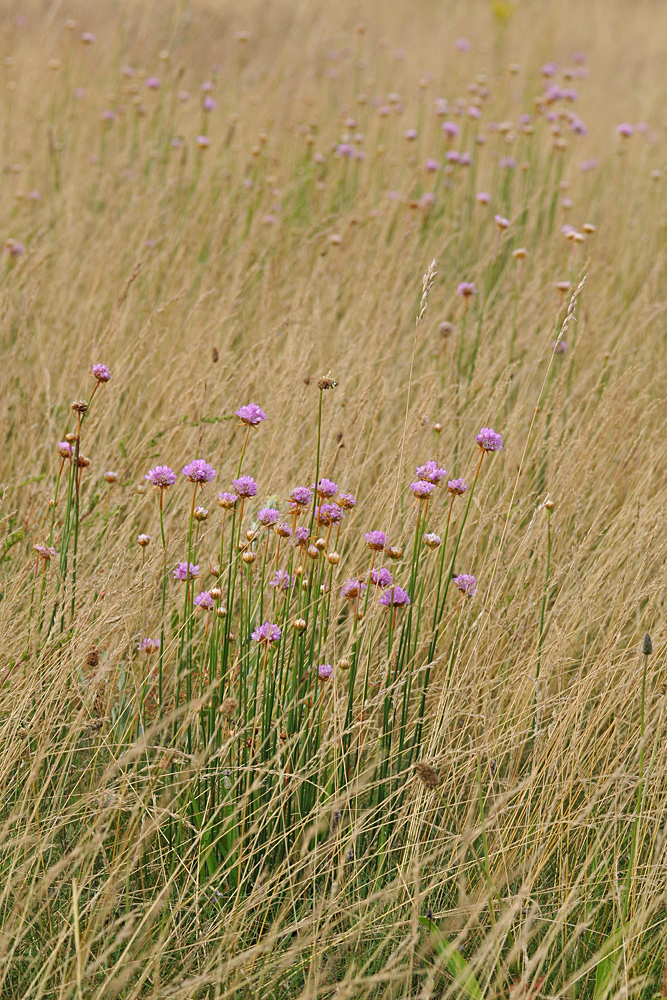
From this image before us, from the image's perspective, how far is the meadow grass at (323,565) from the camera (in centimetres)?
153

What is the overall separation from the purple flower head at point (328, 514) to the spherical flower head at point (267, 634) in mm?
231

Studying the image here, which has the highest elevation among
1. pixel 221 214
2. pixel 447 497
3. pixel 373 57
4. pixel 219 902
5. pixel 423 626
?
pixel 373 57

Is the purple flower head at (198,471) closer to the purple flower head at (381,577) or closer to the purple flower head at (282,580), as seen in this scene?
the purple flower head at (282,580)

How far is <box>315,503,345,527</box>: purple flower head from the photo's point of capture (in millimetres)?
1787

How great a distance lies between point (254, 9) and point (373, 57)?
2.16 m

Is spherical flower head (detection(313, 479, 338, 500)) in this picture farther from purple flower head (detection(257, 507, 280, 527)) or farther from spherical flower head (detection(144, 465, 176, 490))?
spherical flower head (detection(144, 465, 176, 490))

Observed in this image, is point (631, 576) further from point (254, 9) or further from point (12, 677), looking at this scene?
point (254, 9)

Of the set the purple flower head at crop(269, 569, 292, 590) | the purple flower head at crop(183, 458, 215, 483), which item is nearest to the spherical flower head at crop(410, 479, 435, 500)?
the purple flower head at crop(269, 569, 292, 590)

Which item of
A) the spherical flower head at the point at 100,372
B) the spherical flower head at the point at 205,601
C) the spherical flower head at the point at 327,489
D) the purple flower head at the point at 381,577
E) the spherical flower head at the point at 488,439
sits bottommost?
the spherical flower head at the point at 205,601

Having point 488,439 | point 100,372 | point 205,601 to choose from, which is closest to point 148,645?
point 205,601

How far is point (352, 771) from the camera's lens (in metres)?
1.82

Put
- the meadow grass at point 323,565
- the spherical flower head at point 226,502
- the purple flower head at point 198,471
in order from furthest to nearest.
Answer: the purple flower head at point 198,471 → the spherical flower head at point 226,502 → the meadow grass at point 323,565

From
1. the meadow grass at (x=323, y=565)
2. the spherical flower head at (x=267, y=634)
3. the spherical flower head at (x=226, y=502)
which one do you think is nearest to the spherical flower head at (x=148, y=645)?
the meadow grass at (x=323, y=565)

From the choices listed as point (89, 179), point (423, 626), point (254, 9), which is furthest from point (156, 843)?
point (254, 9)
